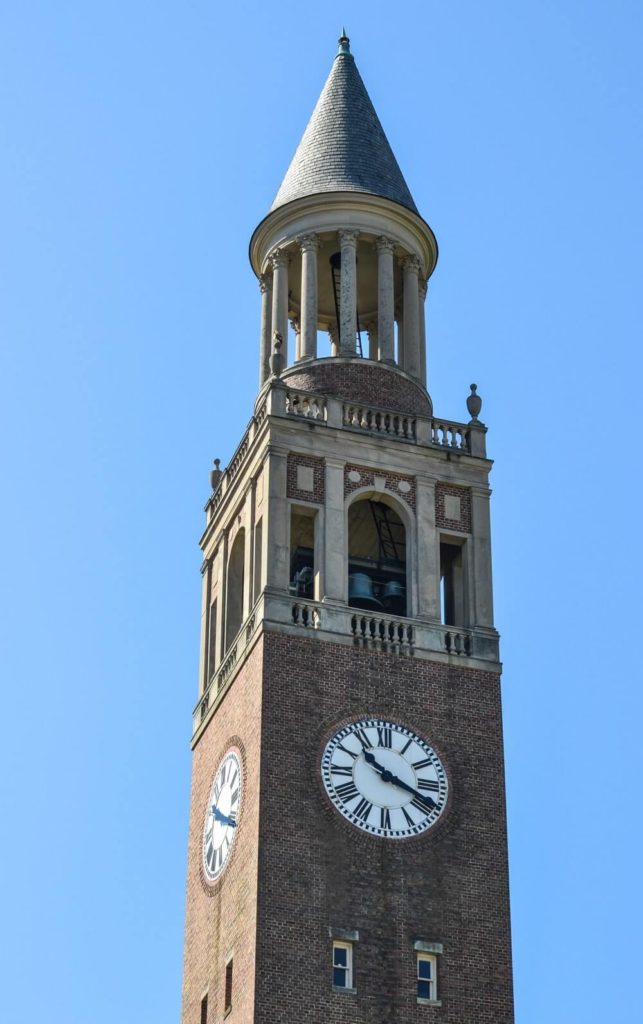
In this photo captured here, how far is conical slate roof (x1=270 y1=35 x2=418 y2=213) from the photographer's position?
7081cm

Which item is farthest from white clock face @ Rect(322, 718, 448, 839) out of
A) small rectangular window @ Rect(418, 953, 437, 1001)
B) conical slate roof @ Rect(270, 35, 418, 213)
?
conical slate roof @ Rect(270, 35, 418, 213)

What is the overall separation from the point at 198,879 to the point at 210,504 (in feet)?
37.0

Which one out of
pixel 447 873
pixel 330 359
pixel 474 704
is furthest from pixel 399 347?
pixel 447 873

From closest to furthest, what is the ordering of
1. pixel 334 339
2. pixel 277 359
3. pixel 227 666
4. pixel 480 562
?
pixel 227 666 → pixel 480 562 → pixel 277 359 → pixel 334 339

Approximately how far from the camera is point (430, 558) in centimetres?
6462

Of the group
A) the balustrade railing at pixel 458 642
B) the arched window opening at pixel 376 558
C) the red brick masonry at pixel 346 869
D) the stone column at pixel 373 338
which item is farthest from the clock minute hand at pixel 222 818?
the stone column at pixel 373 338

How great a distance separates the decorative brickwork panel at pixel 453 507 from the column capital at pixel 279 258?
894 cm

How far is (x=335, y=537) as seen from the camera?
210 feet

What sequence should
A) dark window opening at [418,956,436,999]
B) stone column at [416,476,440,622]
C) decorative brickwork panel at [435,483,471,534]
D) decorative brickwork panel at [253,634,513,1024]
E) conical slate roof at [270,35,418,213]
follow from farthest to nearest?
1. conical slate roof at [270,35,418,213]
2. decorative brickwork panel at [435,483,471,534]
3. stone column at [416,476,440,622]
4. dark window opening at [418,956,436,999]
5. decorative brickwork panel at [253,634,513,1024]

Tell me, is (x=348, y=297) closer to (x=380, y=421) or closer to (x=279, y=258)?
(x=279, y=258)

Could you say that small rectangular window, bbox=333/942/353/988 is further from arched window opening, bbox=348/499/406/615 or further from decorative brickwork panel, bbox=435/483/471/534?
decorative brickwork panel, bbox=435/483/471/534

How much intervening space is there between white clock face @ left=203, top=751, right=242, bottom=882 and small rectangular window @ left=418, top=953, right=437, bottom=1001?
5694 millimetres

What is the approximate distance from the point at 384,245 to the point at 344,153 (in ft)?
11.8

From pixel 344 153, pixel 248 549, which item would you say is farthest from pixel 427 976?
pixel 344 153
